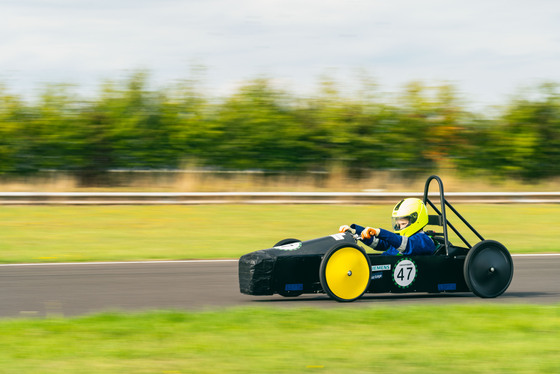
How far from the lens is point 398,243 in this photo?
7645 mm

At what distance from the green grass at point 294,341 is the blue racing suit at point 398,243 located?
2.41 feet

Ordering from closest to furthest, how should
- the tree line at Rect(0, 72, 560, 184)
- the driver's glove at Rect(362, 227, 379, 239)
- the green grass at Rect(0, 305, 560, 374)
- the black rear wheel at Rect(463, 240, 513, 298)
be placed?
the green grass at Rect(0, 305, 560, 374) < the driver's glove at Rect(362, 227, 379, 239) < the black rear wheel at Rect(463, 240, 513, 298) < the tree line at Rect(0, 72, 560, 184)

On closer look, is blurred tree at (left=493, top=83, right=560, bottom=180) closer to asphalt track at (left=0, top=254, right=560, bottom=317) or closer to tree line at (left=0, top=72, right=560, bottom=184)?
tree line at (left=0, top=72, right=560, bottom=184)

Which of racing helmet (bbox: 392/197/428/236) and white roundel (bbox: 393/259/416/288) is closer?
white roundel (bbox: 393/259/416/288)

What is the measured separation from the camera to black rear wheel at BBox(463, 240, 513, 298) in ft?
25.6

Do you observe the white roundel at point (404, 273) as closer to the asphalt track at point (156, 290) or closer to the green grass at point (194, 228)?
the asphalt track at point (156, 290)

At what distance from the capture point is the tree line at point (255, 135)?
22406mm

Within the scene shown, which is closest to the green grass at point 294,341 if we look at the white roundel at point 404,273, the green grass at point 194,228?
the white roundel at point 404,273

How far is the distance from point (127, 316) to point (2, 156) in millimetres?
16810

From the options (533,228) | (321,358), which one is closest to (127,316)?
A: (321,358)

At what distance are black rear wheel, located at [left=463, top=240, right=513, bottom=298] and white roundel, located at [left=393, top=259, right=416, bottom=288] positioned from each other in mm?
566

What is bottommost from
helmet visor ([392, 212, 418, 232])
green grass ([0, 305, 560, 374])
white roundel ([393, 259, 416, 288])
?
green grass ([0, 305, 560, 374])

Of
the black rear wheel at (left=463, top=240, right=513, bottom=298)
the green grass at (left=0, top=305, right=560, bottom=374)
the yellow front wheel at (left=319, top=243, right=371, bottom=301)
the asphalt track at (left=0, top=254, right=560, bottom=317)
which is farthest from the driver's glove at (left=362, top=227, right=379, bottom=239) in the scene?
the black rear wheel at (left=463, top=240, right=513, bottom=298)

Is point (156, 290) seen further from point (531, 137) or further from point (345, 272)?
point (531, 137)
